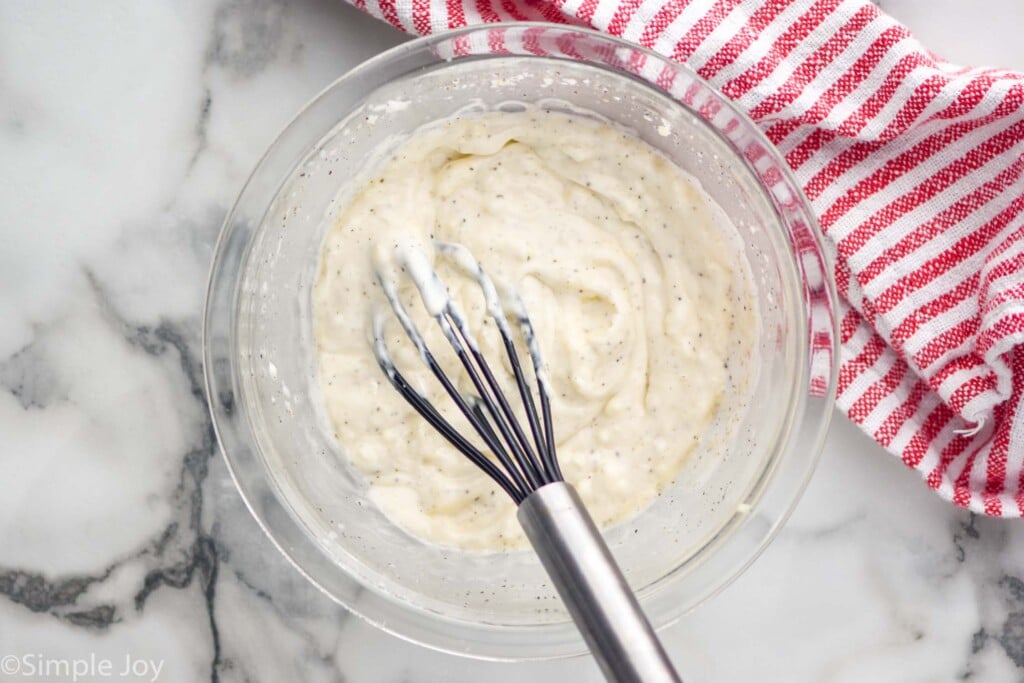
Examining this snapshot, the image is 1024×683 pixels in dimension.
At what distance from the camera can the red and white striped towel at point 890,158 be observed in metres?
1.01

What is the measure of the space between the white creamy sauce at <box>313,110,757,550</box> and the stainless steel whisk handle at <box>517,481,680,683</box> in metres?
0.26

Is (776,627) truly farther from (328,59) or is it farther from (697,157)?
(328,59)

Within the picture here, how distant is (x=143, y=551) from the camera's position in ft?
3.73

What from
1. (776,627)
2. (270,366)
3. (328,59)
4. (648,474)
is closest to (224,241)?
(270,366)

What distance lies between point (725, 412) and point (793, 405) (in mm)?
94

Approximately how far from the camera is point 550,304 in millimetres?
1033

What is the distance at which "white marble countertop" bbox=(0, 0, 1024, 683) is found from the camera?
1.11 m

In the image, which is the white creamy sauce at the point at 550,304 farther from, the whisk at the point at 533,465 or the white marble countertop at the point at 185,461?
the white marble countertop at the point at 185,461

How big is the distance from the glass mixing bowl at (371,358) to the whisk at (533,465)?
0.41ft

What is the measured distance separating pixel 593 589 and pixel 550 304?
39 cm

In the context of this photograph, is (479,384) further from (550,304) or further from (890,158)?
(890,158)
